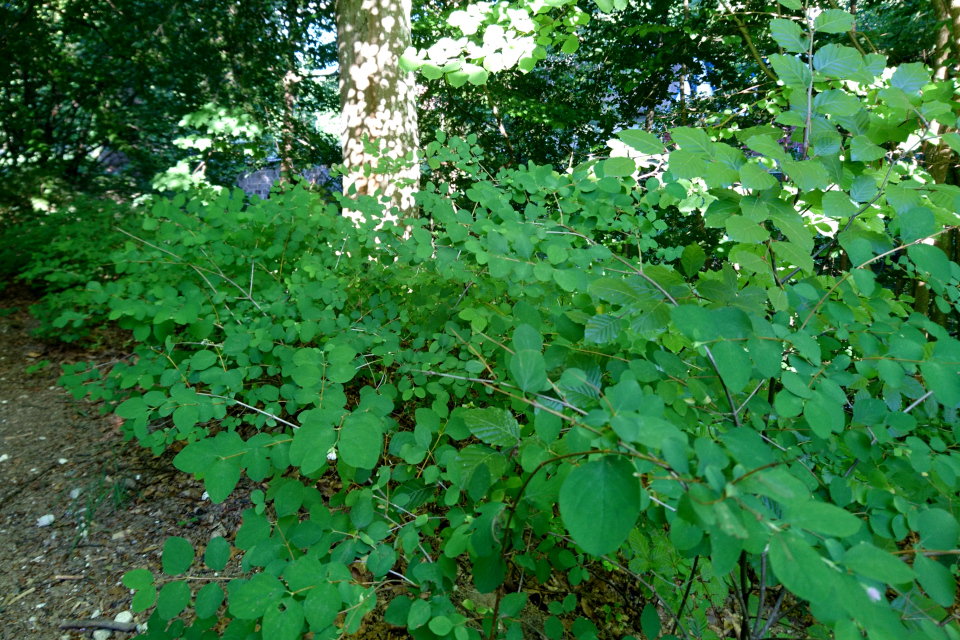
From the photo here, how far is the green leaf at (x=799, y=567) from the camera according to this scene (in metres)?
0.52

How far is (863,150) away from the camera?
3.38 feet

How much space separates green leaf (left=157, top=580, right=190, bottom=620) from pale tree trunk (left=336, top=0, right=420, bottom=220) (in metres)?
3.37

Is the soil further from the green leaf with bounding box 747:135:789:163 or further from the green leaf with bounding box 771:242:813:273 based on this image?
the green leaf with bounding box 747:135:789:163

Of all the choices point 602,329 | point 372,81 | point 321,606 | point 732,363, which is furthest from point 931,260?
point 372,81

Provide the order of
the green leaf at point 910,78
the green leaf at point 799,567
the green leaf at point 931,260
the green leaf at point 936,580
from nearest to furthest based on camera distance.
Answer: the green leaf at point 799,567
the green leaf at point 936,580
the green leaf at point 931,260
the green leaf at point 910,78

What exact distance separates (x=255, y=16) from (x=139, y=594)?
28.7 feet

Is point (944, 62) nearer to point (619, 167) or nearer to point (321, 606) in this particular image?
point (619, 167)

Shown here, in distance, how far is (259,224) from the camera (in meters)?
2.61

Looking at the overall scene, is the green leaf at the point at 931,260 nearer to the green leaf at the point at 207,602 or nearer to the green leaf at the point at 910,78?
the green leaf at the point at 910,78

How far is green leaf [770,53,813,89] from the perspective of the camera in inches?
40.6

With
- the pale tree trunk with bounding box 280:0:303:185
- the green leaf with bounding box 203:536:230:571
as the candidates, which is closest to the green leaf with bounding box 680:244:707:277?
the green leaf with bounding box 203:536:230:571

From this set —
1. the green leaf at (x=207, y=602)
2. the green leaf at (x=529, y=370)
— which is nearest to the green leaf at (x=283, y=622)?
the green leaf at (x=207, y=602)

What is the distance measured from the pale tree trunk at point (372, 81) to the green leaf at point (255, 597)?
3.43m

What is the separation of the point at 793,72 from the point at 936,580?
0.95 metres
